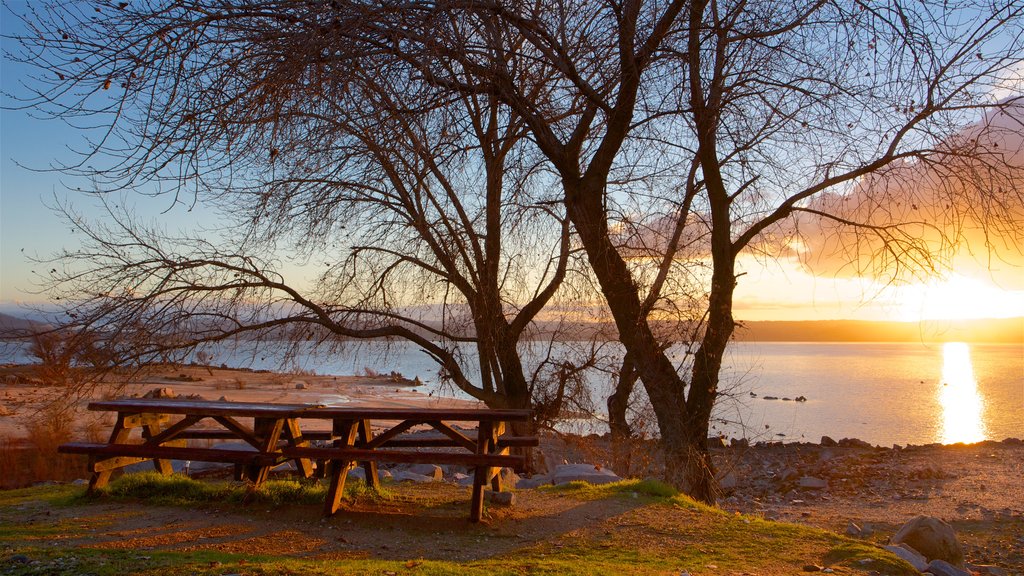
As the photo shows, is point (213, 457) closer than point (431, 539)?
No

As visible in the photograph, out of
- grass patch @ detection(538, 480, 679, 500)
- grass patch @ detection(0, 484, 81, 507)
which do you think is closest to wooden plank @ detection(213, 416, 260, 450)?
grass patch @ detection(0, 484, 81, 507)

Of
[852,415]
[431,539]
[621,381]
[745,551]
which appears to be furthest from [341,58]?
[852,415]

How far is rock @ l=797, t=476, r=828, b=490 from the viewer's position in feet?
45.9

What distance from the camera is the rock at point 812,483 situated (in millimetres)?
13984

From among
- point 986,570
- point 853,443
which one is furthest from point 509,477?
point 853,443

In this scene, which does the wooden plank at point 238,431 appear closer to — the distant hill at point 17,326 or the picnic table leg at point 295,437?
the picnic table leg at point 295,437

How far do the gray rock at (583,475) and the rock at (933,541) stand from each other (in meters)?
3.09

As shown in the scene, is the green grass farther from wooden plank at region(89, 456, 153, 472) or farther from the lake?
the lake

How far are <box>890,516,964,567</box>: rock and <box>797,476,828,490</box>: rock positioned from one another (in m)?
6.91

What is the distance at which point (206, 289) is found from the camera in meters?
9.41

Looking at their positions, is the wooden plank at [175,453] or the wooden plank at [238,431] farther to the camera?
the wooden plank at [238,431]

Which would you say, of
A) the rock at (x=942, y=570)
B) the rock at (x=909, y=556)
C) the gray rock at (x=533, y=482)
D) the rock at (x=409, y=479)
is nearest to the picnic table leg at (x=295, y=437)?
the rock at (x=409, y=479)

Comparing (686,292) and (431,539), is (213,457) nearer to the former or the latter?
(431,539)

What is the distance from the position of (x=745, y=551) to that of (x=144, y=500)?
16.6 feet
